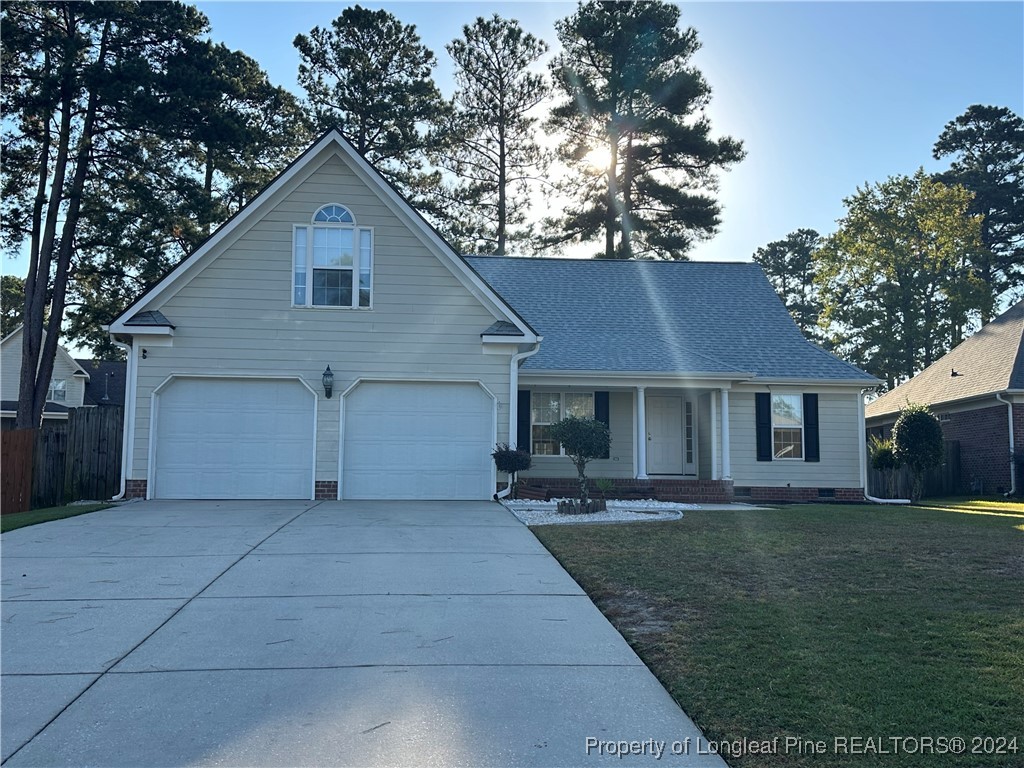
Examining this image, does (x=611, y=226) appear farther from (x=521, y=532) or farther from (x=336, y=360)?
(x=521, y=532)

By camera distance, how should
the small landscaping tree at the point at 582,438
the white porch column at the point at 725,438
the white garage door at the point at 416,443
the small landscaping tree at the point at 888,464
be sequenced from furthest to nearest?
the small landscaping tree at the point at 888,464 → the white porch column at the point at 725,438 → the white garage door at the point at 416,443 → the small landscaping tree at the point at 582,438

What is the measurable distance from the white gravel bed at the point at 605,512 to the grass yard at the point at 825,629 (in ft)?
5.78

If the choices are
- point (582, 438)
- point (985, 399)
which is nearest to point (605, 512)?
point (582, 438)

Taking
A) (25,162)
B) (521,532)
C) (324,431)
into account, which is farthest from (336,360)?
(25,162)

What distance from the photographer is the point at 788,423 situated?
18031mm

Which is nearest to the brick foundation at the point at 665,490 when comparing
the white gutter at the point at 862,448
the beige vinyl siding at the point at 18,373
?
the white gutter at the point at 862,448

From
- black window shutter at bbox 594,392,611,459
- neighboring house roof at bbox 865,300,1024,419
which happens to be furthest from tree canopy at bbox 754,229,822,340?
black window shutter at bbox 594,392,611,459

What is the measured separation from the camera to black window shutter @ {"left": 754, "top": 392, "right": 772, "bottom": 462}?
17.9 meters

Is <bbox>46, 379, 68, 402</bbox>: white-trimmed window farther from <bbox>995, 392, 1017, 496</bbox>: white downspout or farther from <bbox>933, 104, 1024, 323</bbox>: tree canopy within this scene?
<bbox>933, 104, 1024, 323</bbox>: tree canopy

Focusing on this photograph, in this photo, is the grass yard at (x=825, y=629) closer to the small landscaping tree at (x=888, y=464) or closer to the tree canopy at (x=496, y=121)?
the small landscaping tree at (x=888, y=464)

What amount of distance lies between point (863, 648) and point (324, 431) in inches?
433

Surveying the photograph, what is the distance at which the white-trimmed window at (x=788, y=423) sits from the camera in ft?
59.0

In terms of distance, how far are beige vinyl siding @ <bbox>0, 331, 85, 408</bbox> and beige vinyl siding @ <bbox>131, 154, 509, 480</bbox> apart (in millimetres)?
23791

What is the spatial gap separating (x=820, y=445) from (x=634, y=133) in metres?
18.7
